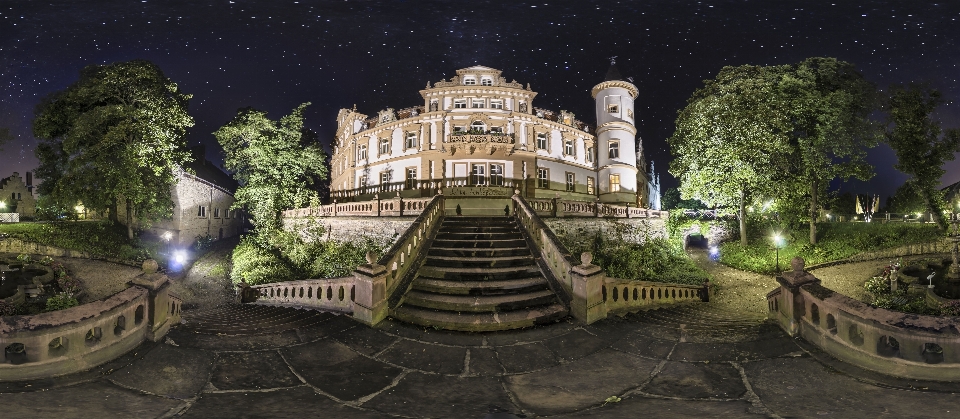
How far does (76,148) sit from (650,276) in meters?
33.0

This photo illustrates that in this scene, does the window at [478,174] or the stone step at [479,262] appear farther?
the window at [478,174]

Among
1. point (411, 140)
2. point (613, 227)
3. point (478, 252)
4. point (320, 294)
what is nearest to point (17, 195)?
point (411, 140)

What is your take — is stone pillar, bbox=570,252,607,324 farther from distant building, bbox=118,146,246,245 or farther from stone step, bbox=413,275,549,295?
A: distant building, bbox=118,146,246,245

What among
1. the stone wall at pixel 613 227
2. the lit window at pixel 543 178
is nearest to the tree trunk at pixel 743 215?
the stone wall at pixel 613 227

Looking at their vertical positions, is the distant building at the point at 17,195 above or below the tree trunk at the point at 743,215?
above

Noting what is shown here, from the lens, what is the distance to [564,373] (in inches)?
235

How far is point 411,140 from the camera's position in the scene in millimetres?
32781

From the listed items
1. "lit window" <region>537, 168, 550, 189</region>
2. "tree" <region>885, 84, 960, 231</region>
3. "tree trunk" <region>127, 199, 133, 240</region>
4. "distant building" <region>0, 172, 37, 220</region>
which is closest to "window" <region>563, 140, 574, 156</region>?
"lit window" <region>537, 168, 550, 189</region>

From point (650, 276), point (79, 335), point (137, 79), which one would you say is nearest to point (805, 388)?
point (79, 335)

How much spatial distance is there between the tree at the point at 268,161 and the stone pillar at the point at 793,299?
25.7m

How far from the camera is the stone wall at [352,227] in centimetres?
1779

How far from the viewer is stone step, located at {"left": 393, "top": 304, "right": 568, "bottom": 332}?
8.20 metres

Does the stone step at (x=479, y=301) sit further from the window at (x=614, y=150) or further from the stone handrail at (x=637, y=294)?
the window at (x=614, y=150)

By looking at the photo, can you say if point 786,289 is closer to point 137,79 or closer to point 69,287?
point 69,287
